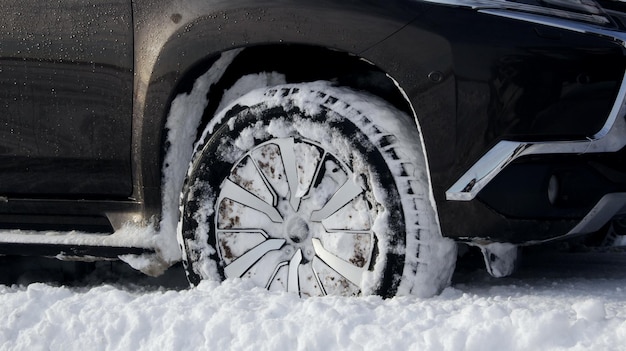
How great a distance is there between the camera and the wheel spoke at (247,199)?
330 cm

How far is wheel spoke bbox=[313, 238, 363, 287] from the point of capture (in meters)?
3.16

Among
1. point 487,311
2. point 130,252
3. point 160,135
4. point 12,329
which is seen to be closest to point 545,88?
point 487,311

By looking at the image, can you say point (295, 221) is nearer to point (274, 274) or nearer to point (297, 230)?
point (297, 230)

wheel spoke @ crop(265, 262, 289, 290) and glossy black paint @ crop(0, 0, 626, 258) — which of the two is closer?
glossy black paint @ crop(0, 0, 626, 258)

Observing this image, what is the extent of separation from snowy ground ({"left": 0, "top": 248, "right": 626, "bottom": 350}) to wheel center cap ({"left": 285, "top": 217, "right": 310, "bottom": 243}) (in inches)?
8.4

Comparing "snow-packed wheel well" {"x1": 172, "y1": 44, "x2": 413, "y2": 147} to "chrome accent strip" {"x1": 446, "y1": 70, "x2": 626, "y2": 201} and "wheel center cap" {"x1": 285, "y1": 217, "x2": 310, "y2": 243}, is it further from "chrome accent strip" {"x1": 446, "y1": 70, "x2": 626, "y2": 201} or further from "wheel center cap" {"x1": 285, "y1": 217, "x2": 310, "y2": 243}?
"wheel center cap" {"x1": 285, "y1": 217, "x2": 310, "y2": 243}

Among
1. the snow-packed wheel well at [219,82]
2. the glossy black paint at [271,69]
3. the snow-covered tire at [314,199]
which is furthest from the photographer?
the snow-packed wheel well at [219,82]

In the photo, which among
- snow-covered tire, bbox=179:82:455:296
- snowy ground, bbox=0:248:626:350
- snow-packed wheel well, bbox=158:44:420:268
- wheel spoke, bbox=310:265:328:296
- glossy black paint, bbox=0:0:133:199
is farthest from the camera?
glossy black paint, bbox=0:0:133:199

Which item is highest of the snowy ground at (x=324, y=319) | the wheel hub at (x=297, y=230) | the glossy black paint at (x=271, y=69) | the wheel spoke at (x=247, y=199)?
the glossy black paint at (x=271, y=69)

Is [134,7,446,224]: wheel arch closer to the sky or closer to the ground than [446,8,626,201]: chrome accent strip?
closer to the sky

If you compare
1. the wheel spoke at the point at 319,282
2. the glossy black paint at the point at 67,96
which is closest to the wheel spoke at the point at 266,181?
the wheel spoke at the point at 319,282

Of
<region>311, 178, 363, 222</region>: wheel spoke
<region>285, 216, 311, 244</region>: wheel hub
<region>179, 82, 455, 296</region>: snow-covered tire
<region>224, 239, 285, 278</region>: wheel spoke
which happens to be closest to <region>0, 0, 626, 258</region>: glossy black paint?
<region>179, 82, 455, 296</region>: snow-covered tire

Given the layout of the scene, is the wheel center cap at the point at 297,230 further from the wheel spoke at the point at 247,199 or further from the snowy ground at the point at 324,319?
the snowy ground at the point at 324,319

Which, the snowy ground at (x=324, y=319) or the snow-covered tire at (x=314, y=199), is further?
the snow-covered tire at (x=314, y=199)
